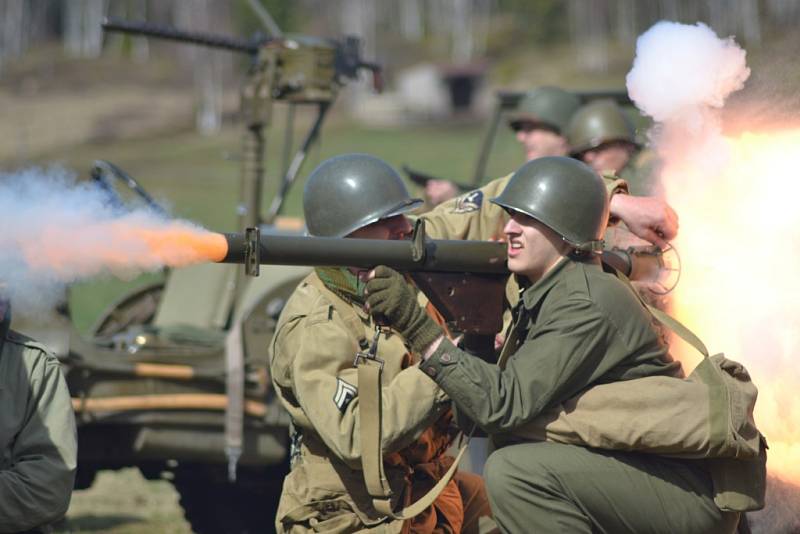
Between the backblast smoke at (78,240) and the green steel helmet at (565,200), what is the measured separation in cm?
105

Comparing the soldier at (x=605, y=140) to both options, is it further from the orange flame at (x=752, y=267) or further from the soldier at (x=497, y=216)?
the soldier at (x=497, y=216)

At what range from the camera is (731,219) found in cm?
571

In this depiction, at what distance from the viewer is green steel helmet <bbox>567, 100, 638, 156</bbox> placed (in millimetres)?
7832

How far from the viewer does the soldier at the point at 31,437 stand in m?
4.55

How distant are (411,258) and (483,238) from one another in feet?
3.52

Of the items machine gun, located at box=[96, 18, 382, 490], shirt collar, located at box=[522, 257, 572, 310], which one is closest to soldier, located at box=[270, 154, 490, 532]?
shirt collar, located at box=[522, 257, 572, 310]

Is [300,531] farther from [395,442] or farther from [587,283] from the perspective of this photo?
[587,283]

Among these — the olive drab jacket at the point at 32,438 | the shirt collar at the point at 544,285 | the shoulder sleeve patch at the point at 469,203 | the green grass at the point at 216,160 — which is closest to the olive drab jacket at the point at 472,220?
the shoulder sleeve patch at the point at 469,203

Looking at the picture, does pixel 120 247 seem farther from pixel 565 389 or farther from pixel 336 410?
pixel 565 389

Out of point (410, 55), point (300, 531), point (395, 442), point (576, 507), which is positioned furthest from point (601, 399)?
point (410, 55)

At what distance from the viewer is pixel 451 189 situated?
818 cm

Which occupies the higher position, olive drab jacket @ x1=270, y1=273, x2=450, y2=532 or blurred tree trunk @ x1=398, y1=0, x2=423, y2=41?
olive drab jacket @ x1=270, y1=273, x2=450, y2=532

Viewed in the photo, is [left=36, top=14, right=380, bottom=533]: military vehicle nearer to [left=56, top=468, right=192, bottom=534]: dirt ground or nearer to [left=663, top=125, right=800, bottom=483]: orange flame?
[left=56, top=468, right=192, bottom=534]: dirt ground

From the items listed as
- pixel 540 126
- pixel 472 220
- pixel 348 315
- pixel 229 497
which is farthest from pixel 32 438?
pixel 540 126
